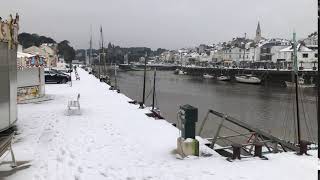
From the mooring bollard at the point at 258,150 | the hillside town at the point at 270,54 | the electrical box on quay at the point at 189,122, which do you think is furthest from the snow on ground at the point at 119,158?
the hillside town at the point at 270,54

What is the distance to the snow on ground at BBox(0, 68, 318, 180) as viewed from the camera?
31.1 feet

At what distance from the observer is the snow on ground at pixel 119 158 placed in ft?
31.1

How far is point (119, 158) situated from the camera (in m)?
10.9

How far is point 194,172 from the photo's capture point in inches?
379

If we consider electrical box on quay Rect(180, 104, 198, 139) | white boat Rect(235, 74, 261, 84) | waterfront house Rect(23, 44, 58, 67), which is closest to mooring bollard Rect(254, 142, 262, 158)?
electrical box on quay Rect(180, 104, 198, 139)

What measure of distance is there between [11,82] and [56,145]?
357 cm

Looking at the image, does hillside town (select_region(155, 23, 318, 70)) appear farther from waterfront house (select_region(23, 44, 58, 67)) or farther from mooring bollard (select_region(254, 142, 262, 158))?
mooring bollard (select_region(254, 142, 262, 158))

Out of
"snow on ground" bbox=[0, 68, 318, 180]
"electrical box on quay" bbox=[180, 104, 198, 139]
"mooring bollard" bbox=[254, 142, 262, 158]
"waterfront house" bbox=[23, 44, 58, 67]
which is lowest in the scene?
"snow on ground" bbox=[0, 68, 318, 180]

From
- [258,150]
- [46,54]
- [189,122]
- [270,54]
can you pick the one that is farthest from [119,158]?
[270,54]

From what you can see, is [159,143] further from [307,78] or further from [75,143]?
[307,78]

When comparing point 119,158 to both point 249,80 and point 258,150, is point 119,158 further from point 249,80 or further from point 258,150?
point 249,80

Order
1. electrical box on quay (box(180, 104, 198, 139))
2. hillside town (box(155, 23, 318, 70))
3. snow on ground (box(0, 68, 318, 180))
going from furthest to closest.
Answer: hillside town (box(155, 23, 318, 70))
electrical box on quay (box(180, 104, 198, 139))
snow on ground (box(0, 68, 318, 180))

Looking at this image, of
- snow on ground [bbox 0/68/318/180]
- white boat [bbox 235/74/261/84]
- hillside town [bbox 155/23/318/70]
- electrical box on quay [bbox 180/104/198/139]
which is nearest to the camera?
snow on ground [bbox 0/68/318/180]

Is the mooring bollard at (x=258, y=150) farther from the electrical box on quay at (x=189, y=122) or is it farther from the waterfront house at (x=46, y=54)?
the waterfront house at (x=46, y=54)
